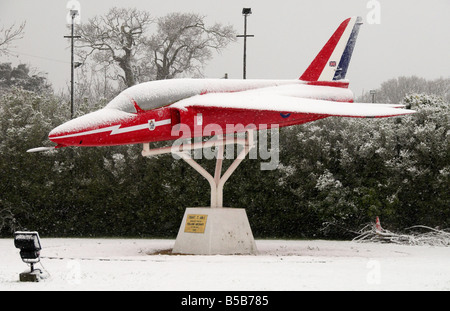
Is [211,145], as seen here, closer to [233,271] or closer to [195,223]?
[195,223]

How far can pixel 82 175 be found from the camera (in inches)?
886

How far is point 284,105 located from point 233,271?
3989 millimetres

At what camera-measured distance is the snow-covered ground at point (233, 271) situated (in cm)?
991

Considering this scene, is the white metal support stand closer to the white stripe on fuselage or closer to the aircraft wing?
the white stripe on fuselage

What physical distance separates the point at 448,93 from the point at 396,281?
1778 inches

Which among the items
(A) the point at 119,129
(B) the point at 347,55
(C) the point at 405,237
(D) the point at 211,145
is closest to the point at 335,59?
(B) the point at 347,55

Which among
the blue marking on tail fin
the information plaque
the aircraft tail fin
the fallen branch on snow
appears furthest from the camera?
the fallen branch on snow

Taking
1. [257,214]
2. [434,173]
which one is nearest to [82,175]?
[257,214]

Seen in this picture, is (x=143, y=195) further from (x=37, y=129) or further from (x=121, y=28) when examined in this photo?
(x=121, y=28)

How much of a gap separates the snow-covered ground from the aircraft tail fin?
4.14 metres

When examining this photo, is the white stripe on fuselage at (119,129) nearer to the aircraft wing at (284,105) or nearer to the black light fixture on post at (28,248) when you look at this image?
the aircraft wing at (284,105)

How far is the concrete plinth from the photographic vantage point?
1480 cm

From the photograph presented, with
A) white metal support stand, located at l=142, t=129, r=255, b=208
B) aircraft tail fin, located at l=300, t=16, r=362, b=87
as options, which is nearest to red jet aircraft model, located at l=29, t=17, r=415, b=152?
white metal support stand, located at l=142, t=129, r=255, b=208

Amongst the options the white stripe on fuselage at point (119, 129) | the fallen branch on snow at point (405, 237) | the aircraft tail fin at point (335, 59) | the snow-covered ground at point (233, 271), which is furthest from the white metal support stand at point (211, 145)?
the fallen branch on snow at point (405, 237)
